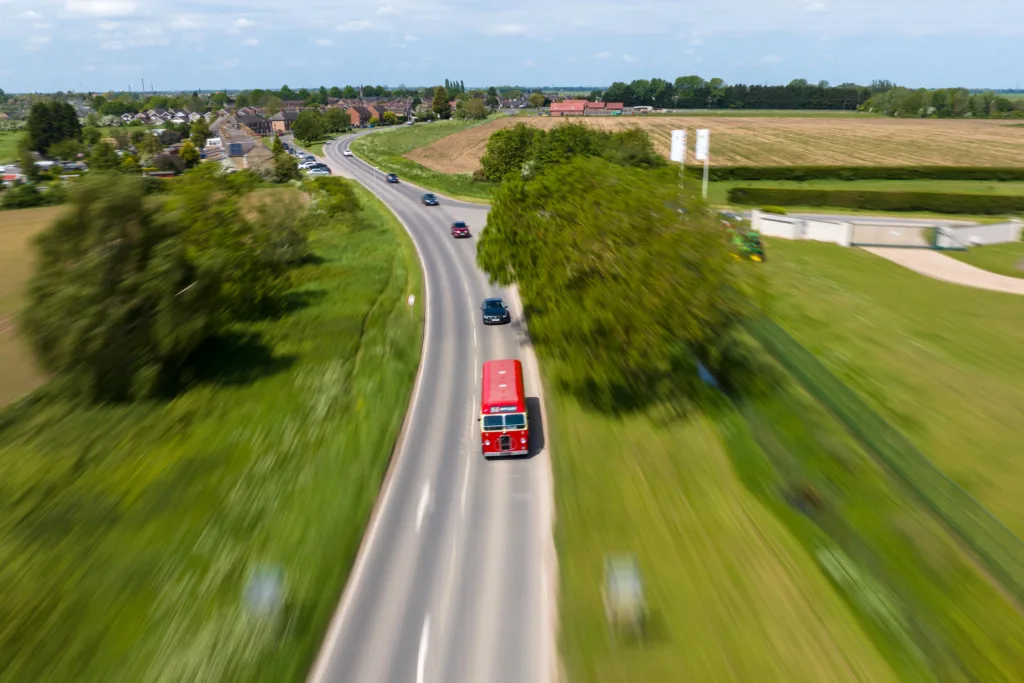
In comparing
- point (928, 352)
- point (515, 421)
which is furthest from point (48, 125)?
point (928, 352)

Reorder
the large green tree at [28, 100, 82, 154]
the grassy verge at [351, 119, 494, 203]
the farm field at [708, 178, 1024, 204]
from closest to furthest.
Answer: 1. the farm field at [708, 178, 1024, 204]
2. the grassy verge at [351, 119, 494, 203]
3. the large green tree at [28, 100, 82, 154]

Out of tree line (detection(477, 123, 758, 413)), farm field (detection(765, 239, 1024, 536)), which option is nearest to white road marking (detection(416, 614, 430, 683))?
tree line (detection(477, 123, 758, 413))

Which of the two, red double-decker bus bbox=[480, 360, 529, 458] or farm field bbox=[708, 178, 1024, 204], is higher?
farm field bbox=[708, 178, 1024, 204]

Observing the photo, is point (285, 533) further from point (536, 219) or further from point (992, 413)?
point (992, 413)

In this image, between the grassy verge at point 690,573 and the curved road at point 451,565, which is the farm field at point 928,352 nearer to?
the grassy verge at point 690,573

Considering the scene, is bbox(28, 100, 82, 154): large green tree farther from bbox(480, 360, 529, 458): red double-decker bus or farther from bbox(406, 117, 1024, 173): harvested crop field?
bbox(480, 360, 529, 458): red double-decker bus

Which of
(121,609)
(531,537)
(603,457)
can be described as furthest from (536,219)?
(121,609)
